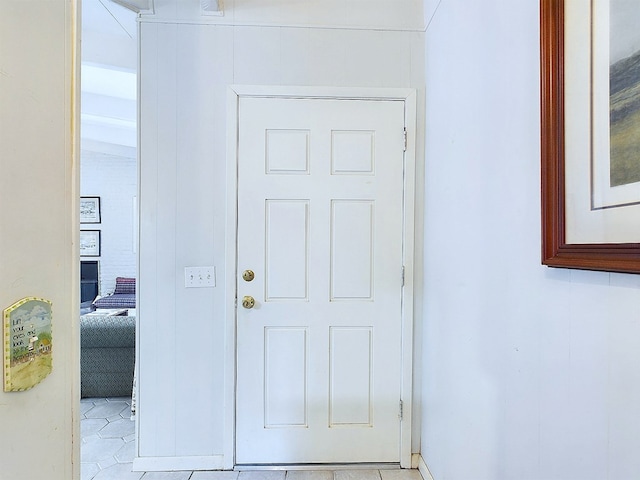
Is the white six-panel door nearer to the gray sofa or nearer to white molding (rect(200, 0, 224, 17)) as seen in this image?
white molding (rect(200, 0, 224, 17))

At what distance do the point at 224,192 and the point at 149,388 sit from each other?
3.55 ft

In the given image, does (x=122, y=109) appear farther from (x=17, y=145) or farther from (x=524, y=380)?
(x=524, y=380)

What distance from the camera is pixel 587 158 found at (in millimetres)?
739

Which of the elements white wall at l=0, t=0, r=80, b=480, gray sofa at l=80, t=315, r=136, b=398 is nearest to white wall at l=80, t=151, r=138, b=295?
gray sofa at l=80, t=315, r=136, b=398

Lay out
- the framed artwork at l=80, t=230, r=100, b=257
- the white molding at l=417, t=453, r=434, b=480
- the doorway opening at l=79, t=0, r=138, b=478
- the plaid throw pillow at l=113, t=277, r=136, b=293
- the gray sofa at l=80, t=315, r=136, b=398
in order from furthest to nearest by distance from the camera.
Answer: the framed artwork at l=80, t=230, r=100, b=257 → the plaid throw pillow at l=113, t=277, r=136, b=293 → the gray sofa at l=80, t=315, r=136, b=398 → the doorway opening at l=79, t=0, r=138, b=478 → the white molding at l=417, t=453, r=434, b=480

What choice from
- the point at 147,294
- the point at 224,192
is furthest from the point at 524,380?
the point at 147,294

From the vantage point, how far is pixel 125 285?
4.76m

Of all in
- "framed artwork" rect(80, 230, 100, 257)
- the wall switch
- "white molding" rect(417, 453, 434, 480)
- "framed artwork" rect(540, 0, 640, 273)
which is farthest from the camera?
"framed artwork" rect(80, 230, 100, 257)

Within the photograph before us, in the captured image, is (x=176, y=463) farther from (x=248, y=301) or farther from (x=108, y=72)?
(x=108, y=72)

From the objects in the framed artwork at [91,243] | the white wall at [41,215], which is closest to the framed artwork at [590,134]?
the white wall at [41,215]

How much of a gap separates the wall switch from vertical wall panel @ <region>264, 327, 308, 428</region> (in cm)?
39

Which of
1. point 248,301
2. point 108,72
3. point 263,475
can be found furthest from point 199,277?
point 108,72

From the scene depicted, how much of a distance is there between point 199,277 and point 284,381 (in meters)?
0.70

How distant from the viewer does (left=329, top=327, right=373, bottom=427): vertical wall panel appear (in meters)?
1.86
